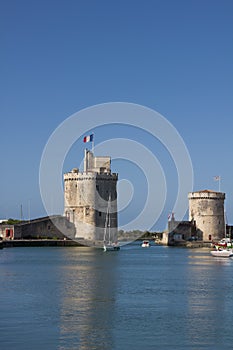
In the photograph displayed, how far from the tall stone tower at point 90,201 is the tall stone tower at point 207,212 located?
342 inches

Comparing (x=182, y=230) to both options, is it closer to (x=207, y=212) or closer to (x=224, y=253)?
(x=207, y=212)

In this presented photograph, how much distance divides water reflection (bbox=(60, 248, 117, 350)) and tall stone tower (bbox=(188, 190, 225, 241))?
1096 inches

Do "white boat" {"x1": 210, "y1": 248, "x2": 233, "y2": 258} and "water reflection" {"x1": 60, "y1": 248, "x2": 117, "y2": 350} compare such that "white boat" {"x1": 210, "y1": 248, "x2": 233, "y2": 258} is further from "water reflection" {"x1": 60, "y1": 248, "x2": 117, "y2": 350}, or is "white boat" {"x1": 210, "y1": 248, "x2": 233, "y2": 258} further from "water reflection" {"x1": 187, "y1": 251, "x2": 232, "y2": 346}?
"water reflection" {"x1": 60, "y1": 248, "x2": 117, "y2": 350}

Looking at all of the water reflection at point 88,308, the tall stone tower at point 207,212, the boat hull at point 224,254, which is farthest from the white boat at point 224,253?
the tall stone tower at point 207,212

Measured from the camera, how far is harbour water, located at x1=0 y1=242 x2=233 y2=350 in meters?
11.1

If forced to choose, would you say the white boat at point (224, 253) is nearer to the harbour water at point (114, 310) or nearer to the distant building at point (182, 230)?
the harbour water at point (114, 310)

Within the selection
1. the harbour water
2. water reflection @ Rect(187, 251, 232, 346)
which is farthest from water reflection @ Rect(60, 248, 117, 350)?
water reflection @ Rect(187, 251, 232, 346)

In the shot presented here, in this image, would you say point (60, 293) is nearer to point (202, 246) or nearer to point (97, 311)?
point (97, 311)

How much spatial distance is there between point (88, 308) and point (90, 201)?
29461mm

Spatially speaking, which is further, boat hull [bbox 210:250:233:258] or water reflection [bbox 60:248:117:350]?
boat hull [bbox 210:250:233:258]

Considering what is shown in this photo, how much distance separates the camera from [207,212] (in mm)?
51094

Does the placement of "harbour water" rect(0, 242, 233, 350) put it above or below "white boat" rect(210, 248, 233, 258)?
below

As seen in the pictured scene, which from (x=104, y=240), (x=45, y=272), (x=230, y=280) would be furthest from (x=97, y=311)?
(x=104, y=240)

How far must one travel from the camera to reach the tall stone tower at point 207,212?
A: 51.1 m
